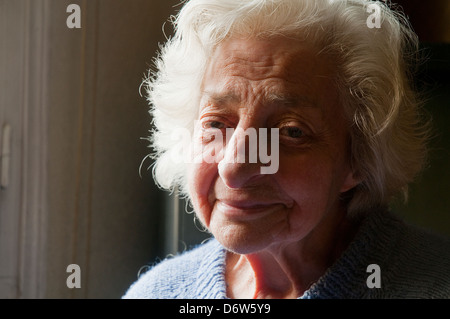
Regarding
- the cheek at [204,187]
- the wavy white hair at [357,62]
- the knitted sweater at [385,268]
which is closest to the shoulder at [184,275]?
the knitted sweater at [385,268]

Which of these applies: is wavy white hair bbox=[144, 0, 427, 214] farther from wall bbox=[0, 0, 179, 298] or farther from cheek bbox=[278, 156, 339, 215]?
wall bbox=[0, 0, 179, 298]

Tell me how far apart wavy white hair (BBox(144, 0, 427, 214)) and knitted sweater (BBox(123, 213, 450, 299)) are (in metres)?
0.06

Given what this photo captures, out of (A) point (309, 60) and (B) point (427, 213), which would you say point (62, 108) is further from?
(B) point (427, 213)

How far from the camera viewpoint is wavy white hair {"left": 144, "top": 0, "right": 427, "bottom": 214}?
2.99ft

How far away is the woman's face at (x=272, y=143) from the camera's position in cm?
88

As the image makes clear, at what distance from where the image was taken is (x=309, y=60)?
90 cm

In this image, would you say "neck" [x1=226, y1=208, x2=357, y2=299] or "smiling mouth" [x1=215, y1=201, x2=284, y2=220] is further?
Result: "neck" [x1=226, y1=208, x2=357, y2=299]

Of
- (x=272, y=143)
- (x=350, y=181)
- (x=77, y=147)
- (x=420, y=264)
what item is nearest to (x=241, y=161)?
(x=272, y=143)

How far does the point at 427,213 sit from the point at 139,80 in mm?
809

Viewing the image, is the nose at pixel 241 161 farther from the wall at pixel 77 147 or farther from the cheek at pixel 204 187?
the wall at pixel 77 147

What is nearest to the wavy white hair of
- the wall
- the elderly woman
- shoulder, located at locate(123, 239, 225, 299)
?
the elderly woman

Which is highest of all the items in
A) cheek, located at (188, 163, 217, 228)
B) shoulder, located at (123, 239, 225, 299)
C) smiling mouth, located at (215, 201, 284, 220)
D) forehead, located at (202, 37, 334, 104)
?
forehead, located at (202, 37, 334, 104)

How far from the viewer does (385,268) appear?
95 cm

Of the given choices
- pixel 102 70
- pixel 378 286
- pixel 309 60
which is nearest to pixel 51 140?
pixel 102 70
